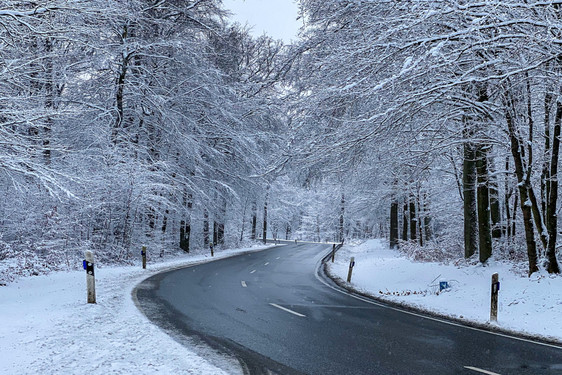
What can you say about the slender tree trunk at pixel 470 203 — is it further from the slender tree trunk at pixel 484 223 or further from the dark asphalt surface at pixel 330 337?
the dark asphalt surface at pixel 330 337

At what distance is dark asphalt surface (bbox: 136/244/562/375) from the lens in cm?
591

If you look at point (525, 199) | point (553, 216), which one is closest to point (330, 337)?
point (553, 216)

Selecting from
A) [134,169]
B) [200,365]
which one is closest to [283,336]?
[200,365]

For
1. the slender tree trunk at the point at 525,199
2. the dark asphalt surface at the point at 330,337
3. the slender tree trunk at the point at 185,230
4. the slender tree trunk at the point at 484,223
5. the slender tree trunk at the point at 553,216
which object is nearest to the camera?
the dark asphalt surface at the point at 330,337

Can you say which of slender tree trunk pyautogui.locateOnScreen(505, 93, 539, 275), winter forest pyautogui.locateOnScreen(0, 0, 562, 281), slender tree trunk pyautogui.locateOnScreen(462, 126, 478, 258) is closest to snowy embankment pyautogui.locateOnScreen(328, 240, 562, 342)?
slender tree trunk pyautogui.locateOnScreen(505, 93, 539, 275)

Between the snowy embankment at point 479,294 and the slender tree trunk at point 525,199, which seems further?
the slender tree trunk at point 525,199

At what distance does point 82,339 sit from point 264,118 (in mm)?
22987

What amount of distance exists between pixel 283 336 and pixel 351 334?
53.0 inches

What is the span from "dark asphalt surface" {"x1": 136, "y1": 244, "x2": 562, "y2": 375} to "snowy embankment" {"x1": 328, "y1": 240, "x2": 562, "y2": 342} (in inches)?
52.1

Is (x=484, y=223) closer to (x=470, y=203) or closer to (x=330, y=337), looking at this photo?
(x=470, y=203)

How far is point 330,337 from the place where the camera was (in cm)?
739

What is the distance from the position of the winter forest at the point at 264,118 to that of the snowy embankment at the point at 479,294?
94cm

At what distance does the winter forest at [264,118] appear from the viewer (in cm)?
867

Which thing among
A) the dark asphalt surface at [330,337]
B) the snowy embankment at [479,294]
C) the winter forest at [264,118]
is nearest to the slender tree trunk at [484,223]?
the winter forest at [264,118]
